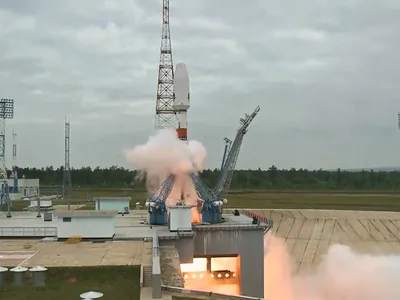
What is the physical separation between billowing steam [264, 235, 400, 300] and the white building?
48.3m

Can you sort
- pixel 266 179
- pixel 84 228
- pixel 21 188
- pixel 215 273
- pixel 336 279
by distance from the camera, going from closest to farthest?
pixel 84 228, pixel 215 273, pixel 336 279, pixel 21 188, pixel 266 179

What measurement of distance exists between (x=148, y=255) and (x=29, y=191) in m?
69.9

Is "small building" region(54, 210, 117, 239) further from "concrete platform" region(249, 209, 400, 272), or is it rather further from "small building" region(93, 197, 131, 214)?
"concrete platform" region(249, 209, 400, 272)

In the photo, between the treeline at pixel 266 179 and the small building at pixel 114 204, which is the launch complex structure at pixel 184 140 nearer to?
the small building at pixel 114 204

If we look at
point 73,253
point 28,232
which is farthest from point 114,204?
point 73,253

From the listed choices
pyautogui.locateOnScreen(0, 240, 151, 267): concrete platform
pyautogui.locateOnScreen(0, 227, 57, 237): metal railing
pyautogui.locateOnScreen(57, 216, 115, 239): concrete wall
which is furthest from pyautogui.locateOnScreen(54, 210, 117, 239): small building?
pyautogui.locateOnScreen(0, 227, 57, 237): metal railing

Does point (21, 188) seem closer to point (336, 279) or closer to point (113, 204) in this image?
point (113, 204)

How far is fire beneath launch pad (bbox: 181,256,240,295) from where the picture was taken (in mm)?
36875

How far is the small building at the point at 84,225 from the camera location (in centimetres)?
3300

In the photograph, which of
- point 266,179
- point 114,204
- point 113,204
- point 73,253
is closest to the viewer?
point 73,253

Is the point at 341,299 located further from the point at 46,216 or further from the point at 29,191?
the point at 29,191

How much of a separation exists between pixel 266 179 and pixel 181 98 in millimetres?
96465

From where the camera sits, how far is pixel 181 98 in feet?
148

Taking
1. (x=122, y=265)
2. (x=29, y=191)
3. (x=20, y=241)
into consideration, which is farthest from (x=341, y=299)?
(x=29, y=191)
